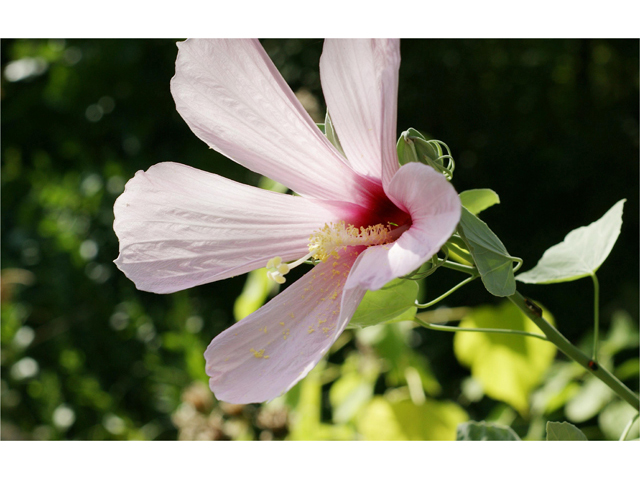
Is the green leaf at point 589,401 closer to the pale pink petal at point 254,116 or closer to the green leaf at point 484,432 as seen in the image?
the green leaf at point 484,432

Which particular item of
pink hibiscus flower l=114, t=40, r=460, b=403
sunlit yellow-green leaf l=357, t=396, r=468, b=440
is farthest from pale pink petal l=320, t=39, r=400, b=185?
sunlit yellow-green leaf l=357, t=396, r=468, b=440

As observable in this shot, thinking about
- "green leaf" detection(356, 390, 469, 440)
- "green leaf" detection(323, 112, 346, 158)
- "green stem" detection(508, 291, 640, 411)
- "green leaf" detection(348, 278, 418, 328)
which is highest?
"green leaf" detection(323, 112, 346, 158)

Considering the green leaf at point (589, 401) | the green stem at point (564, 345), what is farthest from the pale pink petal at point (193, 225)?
the green leaf at point (589, 401)

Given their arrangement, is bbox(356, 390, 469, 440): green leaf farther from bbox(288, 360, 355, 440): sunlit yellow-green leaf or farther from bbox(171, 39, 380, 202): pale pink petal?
bbox(171, 39, 380, 202): pale pink petal

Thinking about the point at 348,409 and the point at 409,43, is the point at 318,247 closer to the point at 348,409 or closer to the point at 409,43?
the point at 348,409

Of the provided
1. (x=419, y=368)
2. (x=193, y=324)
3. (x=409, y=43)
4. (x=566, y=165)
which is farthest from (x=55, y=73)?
(x=566, y=165)

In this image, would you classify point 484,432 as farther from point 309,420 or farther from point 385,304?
point 309,420
